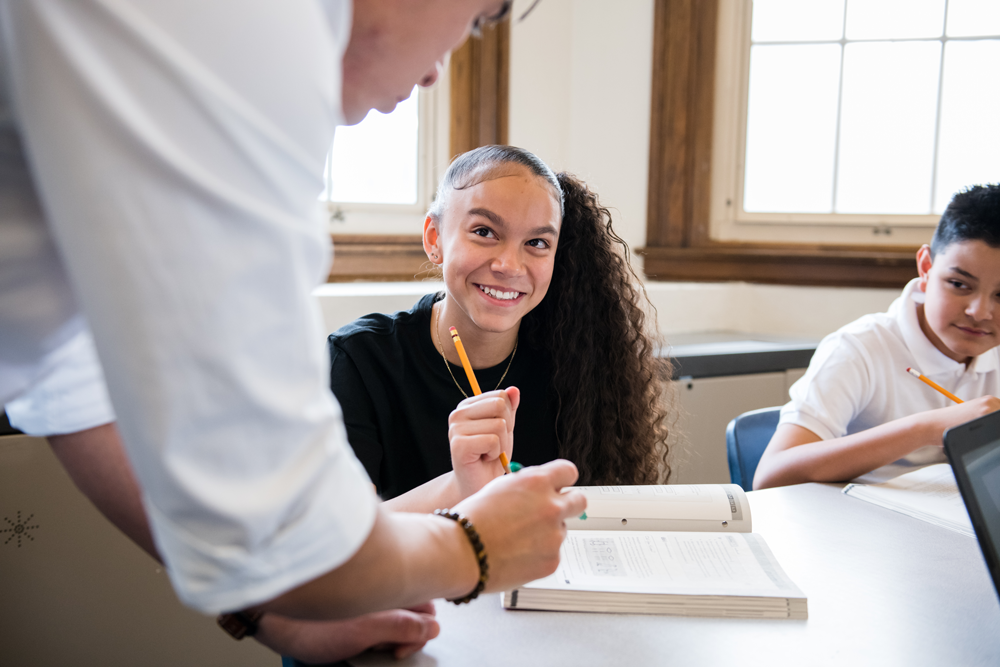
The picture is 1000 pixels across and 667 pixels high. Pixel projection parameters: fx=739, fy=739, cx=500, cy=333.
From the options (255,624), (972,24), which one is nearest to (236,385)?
(255,624)

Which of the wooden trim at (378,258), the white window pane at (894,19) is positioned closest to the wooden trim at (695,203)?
the white window pane at (894,19)

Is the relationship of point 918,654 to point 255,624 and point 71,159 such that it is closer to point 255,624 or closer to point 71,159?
point 255,624

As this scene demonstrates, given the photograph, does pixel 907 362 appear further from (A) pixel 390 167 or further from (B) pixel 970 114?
(A) pixel 390 167

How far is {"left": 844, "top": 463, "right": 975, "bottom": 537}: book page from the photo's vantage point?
3.93 ft

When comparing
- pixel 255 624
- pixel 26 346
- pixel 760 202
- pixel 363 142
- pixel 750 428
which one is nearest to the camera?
pixel 26 346

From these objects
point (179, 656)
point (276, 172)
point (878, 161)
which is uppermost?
point (878, 161)

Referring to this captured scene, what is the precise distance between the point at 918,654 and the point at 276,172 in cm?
80

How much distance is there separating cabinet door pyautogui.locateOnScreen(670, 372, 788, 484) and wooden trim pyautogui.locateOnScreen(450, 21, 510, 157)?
1.10 m

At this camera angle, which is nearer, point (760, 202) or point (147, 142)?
point (147, 142)

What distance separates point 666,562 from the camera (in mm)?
944

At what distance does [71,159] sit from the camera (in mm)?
346

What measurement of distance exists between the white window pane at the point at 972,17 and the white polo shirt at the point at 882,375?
4.58 feet

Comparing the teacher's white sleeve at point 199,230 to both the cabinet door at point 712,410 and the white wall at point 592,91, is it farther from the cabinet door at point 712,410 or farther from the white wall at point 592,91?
the white wall at point 592,91

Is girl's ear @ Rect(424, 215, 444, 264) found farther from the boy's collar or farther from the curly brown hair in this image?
the boy's collar
